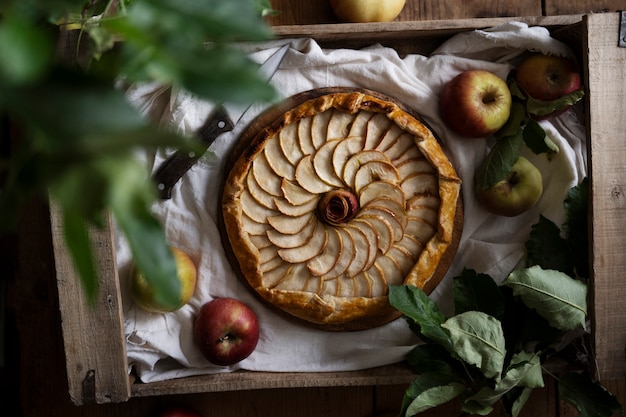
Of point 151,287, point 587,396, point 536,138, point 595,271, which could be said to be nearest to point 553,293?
point 595,271

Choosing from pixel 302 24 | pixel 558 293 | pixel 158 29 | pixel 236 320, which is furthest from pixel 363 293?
pixel 158 29

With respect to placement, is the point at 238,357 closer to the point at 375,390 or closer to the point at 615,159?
the point at 375,390

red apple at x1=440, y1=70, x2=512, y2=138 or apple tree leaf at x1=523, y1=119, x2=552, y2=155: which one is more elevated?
red apple at x1=440, y1=70, x2=512, y2=138

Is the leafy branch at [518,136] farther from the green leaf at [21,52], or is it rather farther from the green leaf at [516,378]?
the green leaf at [21,52]

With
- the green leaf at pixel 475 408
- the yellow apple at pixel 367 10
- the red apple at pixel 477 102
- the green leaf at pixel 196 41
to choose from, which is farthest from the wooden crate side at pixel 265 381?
the green leaf at pixel 196 41

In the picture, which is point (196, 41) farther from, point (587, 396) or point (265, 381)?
point (587, 396)

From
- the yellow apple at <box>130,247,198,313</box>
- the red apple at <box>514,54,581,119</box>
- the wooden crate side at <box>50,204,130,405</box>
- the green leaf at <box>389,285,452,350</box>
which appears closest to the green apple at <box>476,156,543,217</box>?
the red apple at <box>514,54,581,119</box>

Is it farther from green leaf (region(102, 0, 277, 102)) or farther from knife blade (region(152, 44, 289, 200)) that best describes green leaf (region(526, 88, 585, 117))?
green leaf (region(102, 0, 277, 102))

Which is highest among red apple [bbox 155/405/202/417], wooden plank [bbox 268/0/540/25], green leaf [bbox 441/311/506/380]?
wooden plank [bbox 268/0/540/25]
